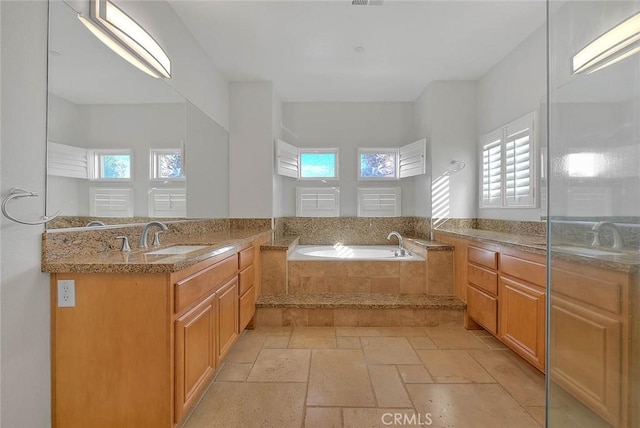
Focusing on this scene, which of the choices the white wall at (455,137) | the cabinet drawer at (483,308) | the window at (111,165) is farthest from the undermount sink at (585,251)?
the white wall at (455,137)

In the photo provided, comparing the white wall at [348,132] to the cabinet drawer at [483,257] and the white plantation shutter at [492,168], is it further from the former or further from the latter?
the cabinet drawer at [483,257]

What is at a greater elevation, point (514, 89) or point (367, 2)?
point (367, 2)

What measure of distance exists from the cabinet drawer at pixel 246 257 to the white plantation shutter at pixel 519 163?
2512mm

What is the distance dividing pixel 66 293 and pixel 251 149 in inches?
98.8

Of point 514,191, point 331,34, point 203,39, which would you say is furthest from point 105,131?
point 514,191

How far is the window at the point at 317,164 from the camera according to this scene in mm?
4266

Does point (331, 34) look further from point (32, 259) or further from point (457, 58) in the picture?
point (32, 259)

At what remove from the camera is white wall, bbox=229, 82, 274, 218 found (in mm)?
3535

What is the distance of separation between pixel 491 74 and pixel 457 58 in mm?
528

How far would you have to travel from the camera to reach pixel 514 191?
2.88m

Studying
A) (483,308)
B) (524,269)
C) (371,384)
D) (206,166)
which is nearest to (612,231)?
(524,269)

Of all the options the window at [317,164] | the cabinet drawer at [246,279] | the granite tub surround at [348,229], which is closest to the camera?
the cabinet drawer at [246,279]

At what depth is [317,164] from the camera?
4.28 metres

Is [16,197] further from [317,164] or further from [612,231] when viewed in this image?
[317,164]
